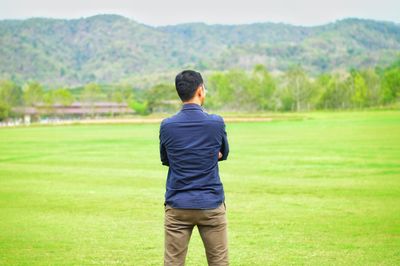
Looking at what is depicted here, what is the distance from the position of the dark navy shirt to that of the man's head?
103 mm

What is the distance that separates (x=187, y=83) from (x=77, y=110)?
17779cm

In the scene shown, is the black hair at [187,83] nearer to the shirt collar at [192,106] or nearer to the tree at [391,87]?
the shirt collar at [192,106]

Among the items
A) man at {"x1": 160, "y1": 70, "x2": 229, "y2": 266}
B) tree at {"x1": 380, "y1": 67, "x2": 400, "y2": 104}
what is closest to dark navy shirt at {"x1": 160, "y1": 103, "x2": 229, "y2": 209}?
man at {"x1": 160, "y1": 70, "x2": 229, "y2": 266}

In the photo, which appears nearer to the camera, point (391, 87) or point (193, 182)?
point (193, 182)

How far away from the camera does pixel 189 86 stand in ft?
20.1

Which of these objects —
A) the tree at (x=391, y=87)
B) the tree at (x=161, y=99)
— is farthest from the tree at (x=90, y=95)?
the tree at (x=391, y=87)

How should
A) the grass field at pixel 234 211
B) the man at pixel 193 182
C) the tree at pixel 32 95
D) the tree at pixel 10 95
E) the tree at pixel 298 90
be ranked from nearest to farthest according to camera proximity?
1. the man at pixel 193 182
2. the grass field at pixel 234 211
3. the tree at pixel 10 95
4. the tree at pixel 298 90
5. the tree at pixel 32 95

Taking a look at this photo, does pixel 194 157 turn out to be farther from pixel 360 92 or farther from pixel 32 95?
pixel 32 95

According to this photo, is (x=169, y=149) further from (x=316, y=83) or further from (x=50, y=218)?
(x=316, y=83)

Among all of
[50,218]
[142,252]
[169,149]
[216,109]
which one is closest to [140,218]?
[50,218]

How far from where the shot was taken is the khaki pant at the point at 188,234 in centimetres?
592

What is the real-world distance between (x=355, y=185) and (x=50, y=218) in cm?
1014

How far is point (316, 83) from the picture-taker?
552ft

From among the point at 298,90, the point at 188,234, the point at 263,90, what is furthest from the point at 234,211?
the point at 298,90
